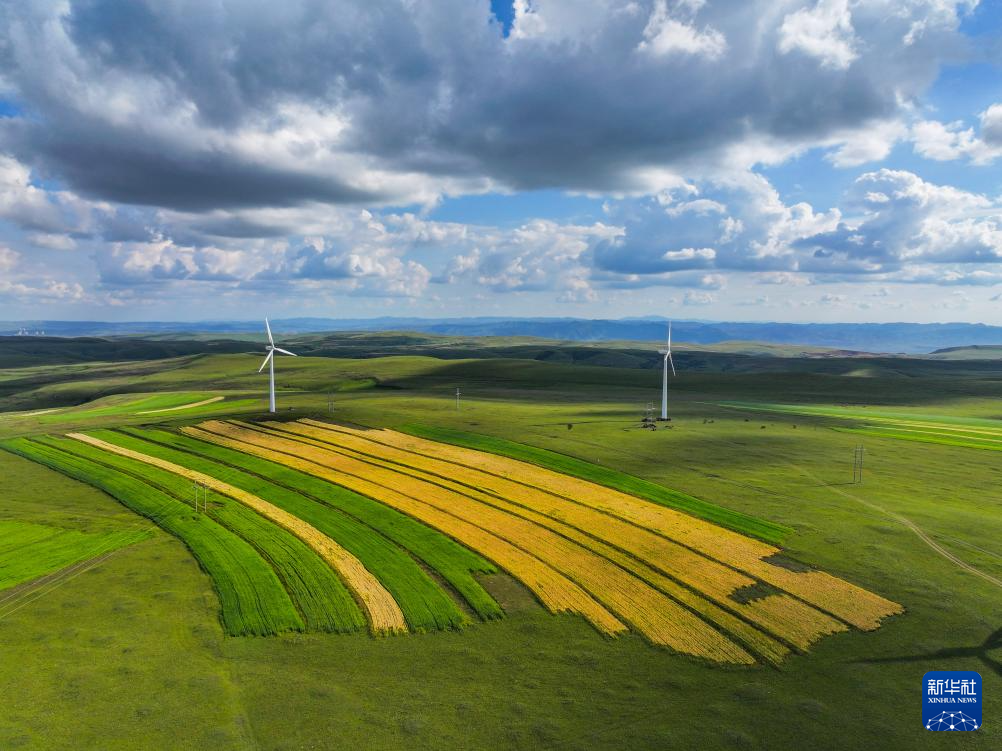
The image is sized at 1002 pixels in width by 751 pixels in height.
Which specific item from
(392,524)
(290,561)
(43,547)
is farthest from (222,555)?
(43,547)

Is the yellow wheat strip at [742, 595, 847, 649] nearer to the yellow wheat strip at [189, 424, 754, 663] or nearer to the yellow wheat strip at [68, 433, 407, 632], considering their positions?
the yellow wheat strip at [189, 424, 754, 663]

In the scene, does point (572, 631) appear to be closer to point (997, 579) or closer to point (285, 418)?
point (997, 579)

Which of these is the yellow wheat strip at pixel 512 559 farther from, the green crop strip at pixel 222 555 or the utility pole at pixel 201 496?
the green crop strip at pixel 222 555

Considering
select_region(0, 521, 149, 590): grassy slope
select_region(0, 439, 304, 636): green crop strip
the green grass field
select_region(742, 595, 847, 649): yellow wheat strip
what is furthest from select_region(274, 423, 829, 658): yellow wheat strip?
select_region(0, 521, 149, 590): grassy slope

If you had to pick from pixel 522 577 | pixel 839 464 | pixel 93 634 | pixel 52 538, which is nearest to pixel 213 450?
pixel 52 538

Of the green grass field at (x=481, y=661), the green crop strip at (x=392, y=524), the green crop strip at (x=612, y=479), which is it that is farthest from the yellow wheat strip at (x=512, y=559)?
the green crop strip at (x=612, y=479)
